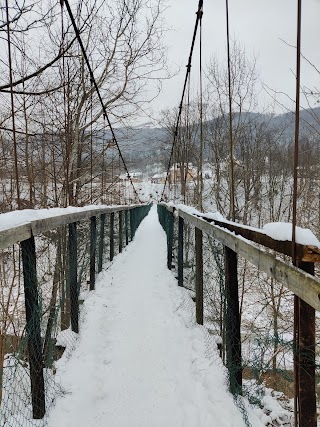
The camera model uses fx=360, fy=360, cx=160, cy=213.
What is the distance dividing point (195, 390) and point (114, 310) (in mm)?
1622

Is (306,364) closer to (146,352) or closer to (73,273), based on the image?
(146,352)

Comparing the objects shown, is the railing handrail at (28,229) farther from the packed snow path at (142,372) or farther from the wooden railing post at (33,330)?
the packed snow path at (142,372)

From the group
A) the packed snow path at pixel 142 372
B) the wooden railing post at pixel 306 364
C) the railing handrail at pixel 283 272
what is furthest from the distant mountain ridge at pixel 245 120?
the wooden railing post at pixel 306 364

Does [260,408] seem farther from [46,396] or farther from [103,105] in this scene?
[103,105]

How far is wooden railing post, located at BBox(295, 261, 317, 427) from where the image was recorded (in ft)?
4.03

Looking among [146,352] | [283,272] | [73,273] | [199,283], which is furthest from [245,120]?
[283,272]

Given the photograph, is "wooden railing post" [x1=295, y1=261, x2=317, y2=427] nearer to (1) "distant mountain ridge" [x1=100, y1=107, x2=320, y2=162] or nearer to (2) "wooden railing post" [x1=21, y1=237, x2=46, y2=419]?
(2) "wooden railing post" [x1=21, y1=237, x2=46, y2=419]

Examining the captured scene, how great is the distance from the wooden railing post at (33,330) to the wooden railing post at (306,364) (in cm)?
121

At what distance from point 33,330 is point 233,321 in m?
1.09

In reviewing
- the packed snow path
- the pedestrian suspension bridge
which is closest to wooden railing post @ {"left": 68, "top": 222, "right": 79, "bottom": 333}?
the pedestrian suspension bridge

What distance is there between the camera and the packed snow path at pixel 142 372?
1893mm

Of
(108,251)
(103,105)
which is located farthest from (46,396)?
(103,105)

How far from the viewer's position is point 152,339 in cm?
290

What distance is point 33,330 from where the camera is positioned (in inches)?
69.6
